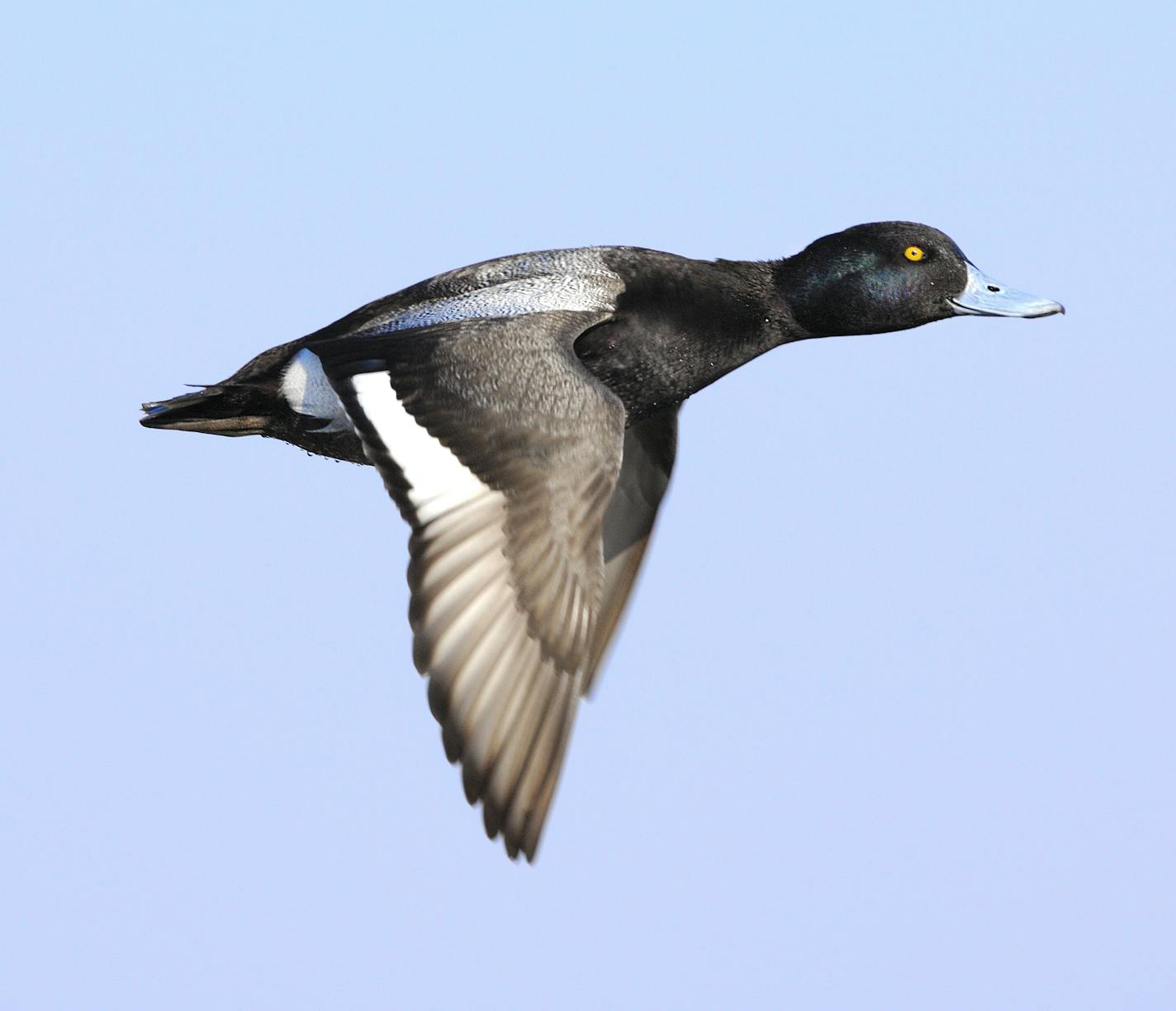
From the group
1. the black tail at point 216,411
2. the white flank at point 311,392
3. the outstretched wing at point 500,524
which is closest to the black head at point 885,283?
the outstretched wing at point 500,524

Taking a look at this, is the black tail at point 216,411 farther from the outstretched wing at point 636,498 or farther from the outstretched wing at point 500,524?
the outstretched wing at point 636,498

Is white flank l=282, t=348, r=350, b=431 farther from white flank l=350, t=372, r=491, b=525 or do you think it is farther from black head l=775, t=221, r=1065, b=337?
black head l=775, t=221, r=1065, b=337

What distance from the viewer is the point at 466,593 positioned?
5680 millimetres

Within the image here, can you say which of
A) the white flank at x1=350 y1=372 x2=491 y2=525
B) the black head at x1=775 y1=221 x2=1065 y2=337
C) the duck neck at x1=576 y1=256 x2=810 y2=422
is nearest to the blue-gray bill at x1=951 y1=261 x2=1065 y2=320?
the black head at x1=775 y1=221 x2=1065 y2=337

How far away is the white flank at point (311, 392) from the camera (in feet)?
23.1

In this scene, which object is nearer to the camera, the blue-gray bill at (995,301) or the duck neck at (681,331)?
the duck neck at (681,331)

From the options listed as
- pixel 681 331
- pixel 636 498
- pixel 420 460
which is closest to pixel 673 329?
pixel 681 331

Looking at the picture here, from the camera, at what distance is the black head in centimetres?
789

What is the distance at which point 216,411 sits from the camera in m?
7.34

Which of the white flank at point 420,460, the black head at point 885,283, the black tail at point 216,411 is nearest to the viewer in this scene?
the white flank at point 420,460

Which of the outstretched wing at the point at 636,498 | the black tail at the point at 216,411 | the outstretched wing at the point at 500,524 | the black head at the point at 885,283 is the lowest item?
the outstretched wing at the point at 500,524

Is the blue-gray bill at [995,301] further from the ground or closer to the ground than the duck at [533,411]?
further from the ground

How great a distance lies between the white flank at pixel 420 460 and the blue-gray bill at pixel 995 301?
2.89m

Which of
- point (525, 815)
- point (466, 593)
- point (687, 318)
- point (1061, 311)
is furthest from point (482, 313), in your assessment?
point (1061, 311)
